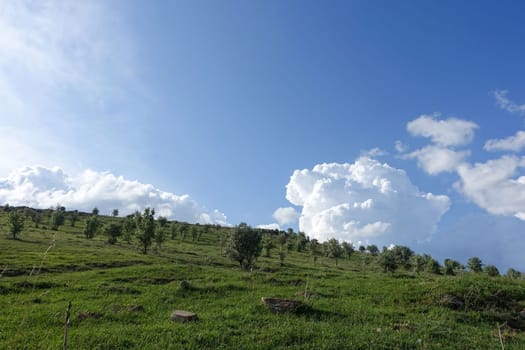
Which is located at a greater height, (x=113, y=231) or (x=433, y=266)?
(x=113, y=231)

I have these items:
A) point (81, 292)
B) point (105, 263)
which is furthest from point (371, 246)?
point (81, 292)

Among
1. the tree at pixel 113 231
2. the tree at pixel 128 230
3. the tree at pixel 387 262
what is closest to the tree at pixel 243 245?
the tree at pixel 387 262

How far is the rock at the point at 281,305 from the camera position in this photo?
17.3 metres

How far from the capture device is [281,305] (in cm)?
1755

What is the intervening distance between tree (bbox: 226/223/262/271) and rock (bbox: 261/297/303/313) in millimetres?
47813

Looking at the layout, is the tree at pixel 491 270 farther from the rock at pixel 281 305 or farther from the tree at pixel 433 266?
the rock at pixel 281 305

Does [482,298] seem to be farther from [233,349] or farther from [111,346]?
[111,346]

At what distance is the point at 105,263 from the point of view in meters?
46.6

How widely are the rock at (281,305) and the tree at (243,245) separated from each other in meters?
47.8

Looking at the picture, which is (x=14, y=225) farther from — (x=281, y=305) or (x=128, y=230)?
(x=281, y=305)

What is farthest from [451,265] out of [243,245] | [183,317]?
[183,317]

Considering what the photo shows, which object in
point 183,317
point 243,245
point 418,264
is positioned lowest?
point 183,317

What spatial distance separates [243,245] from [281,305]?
159 ft

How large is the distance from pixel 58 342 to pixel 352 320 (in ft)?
43.4
